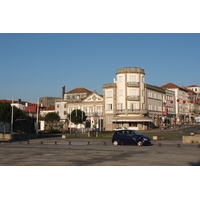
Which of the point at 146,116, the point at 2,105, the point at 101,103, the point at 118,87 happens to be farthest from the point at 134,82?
the point at 2,105

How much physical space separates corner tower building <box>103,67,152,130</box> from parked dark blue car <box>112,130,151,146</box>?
1634 inches

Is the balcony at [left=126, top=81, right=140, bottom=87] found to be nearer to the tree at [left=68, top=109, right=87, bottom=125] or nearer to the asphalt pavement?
the tree at [left=68, top=109, right=87, bottom=125]

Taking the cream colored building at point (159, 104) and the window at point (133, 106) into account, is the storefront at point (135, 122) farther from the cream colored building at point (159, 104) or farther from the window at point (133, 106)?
the cream colored building at point (159, 104)

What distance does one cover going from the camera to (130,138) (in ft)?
96.8

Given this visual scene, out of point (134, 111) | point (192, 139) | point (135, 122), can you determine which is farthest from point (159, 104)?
point (192, 139)

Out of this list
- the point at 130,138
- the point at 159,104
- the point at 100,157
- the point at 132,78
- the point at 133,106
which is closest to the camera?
the point at 100,157

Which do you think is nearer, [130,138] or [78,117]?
Result: [130,138]

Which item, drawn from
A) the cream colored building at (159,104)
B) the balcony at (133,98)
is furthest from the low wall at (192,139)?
the cream colored building at (159,104)

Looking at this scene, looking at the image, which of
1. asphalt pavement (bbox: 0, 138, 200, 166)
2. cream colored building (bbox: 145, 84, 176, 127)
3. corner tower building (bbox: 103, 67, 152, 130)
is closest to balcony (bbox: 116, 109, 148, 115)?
corner tower building (bbox: 103, 67, 152, 130)

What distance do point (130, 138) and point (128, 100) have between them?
44.9m

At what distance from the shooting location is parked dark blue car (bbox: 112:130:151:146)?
29.0 meters

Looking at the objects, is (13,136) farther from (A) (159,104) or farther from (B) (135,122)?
(A) (159,104)
